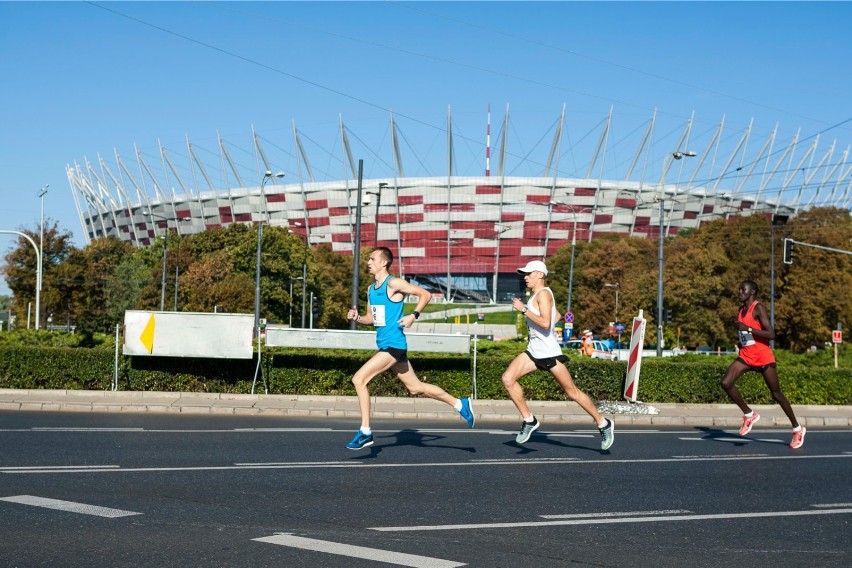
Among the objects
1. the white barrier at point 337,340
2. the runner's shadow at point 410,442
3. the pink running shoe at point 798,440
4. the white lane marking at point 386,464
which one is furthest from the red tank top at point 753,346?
the white barrier at point 337,340

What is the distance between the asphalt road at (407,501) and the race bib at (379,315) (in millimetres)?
1198

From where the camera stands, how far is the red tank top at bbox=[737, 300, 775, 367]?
36.8 feet

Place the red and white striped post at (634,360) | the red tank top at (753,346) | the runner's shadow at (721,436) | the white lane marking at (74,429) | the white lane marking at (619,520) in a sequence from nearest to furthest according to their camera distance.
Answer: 1. the white lane marking at (619,520)
2. the white lane marking at (74,429)
3. the red tank top at (753,346)
4. the runner's shadow at (721,436)
5. the red and white striped post at (634,360)

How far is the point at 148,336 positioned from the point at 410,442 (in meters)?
8.17

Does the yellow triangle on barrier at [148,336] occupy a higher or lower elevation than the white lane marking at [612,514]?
higher

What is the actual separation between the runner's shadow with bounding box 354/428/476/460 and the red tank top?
133 inches

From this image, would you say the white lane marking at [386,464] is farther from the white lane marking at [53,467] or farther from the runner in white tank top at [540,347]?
the runner in white tank top at [540,347]

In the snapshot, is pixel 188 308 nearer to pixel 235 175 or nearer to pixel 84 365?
pixel 235 175

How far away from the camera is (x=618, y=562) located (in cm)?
496

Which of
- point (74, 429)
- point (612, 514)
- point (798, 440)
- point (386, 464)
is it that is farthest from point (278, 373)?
point (612, 514)

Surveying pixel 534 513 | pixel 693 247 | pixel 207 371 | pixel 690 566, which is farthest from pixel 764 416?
pixel 693 247

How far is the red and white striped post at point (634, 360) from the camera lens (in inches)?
648

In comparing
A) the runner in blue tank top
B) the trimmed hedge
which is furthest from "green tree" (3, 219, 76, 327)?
the runner in blue tank top

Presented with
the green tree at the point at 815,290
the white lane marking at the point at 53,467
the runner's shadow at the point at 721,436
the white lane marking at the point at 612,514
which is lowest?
the runner's shadow at the point at 721,436
